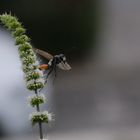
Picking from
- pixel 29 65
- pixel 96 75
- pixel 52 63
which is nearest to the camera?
pixel 29 65

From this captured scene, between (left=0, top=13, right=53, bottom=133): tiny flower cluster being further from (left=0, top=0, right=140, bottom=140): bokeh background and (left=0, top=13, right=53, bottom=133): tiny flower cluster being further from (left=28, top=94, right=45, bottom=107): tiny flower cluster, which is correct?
(left=0, top=0, right=140, bottom=140): bokeh background

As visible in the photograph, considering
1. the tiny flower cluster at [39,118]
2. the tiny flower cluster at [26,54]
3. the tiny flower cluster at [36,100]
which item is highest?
the tiny flower cluster at [26,54]

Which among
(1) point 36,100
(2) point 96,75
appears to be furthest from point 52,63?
(2) point 96,75

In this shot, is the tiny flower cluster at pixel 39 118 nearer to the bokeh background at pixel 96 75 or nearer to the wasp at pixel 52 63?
the wasp at pixel 52 63

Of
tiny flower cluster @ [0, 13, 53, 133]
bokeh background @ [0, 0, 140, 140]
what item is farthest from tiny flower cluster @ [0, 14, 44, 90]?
bokeh background @ [0, 0, 140, 140]

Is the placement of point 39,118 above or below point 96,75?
below

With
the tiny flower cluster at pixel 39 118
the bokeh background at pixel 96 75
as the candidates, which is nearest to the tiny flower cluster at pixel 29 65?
the tiny flower cluster at pixel 39 118

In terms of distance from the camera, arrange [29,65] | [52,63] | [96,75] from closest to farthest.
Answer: [29,65] → [52,63] → [96,75]

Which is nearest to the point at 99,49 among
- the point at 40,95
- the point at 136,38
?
the point at 136,38

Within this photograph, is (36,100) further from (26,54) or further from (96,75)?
(96,75)

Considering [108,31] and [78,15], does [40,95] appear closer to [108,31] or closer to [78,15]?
[78,15]

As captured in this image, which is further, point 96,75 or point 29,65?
point 96,75
